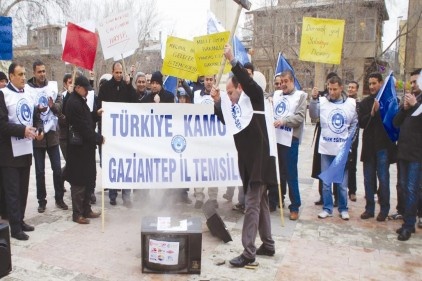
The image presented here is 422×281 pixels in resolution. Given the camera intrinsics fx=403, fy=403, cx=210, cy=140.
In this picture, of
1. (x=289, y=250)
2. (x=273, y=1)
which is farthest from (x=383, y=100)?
(x=273, y=1)

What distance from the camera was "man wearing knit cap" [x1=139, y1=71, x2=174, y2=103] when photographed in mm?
6492

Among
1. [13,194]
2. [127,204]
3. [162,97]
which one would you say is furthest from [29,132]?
[162,97]

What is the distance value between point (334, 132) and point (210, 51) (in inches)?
87.8

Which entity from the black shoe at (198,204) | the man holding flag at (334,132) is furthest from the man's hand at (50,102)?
the man holding flag at (334,132)

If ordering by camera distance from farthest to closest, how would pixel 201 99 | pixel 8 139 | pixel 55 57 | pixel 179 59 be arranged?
pixel 55 57 < pixel 179 59 < pixel 201 99 < pixel 8 139

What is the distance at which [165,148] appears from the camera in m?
5.79

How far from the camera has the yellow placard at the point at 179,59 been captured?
6.71m

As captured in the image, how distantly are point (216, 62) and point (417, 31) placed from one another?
31882 mm

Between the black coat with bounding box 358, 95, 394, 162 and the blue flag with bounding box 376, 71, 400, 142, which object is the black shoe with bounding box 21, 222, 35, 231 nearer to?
the black coat with bounding box 358, 95, 394, 162

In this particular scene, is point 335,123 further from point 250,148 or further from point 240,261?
point 240,261

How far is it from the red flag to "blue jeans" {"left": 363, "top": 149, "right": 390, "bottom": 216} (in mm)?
4530

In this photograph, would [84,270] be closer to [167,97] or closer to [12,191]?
[12,191]

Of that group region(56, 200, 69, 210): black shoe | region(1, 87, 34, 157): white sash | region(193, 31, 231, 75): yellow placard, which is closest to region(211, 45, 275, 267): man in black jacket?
region(193, 31, 231, 75): yellow placard

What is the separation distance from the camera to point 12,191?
4.92 meters
